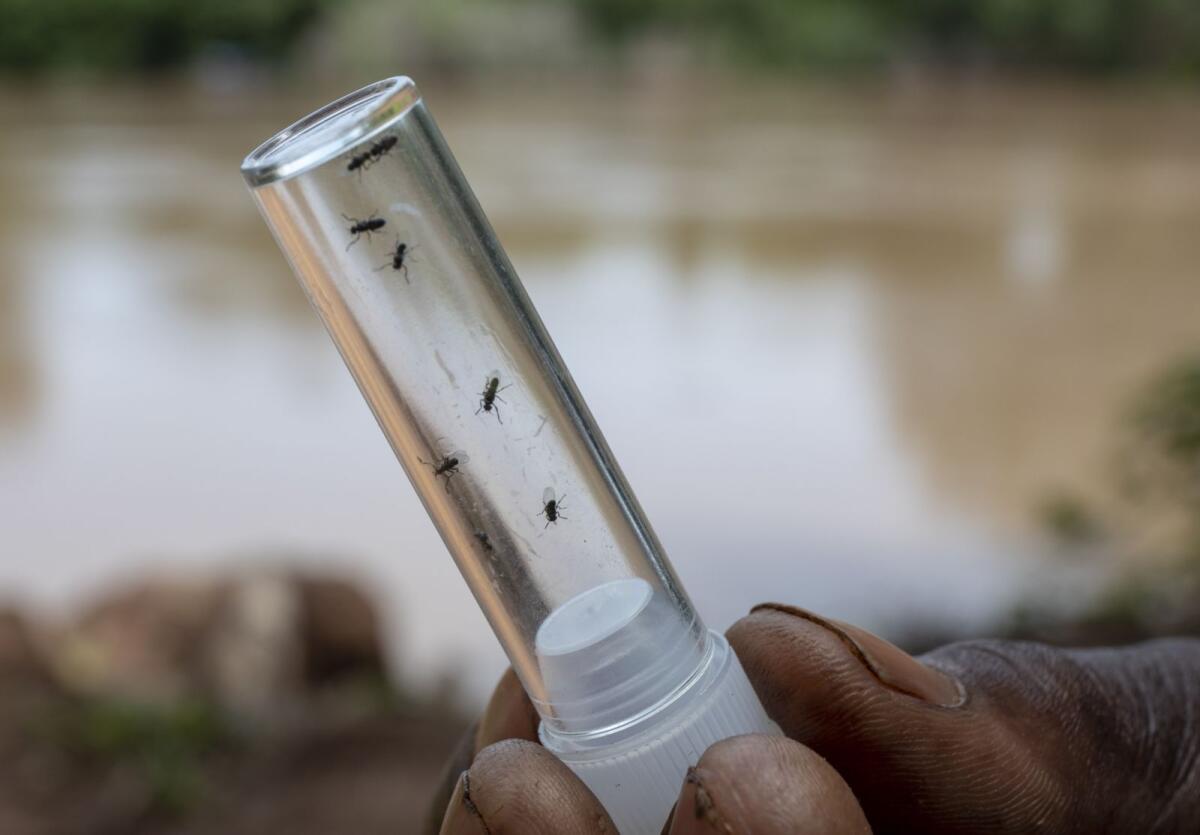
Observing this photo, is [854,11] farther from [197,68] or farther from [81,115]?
[81,115]

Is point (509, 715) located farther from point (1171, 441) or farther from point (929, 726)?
point (1171, 441)

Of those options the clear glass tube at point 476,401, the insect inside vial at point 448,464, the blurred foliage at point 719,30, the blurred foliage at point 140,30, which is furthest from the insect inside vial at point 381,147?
the blurred foliage at point 140,30

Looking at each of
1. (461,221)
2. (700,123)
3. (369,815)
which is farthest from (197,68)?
(461,221)

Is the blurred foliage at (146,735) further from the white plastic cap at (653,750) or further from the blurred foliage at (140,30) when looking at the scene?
the blurred foliage at (140,30)

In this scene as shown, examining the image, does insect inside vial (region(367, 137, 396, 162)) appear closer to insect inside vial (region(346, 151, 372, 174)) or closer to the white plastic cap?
insect inside vial (region(346, 151, 372, 174))

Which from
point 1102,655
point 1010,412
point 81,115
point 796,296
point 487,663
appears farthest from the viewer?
point 81,115

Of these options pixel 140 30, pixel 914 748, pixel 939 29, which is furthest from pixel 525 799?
pixel 140 30
